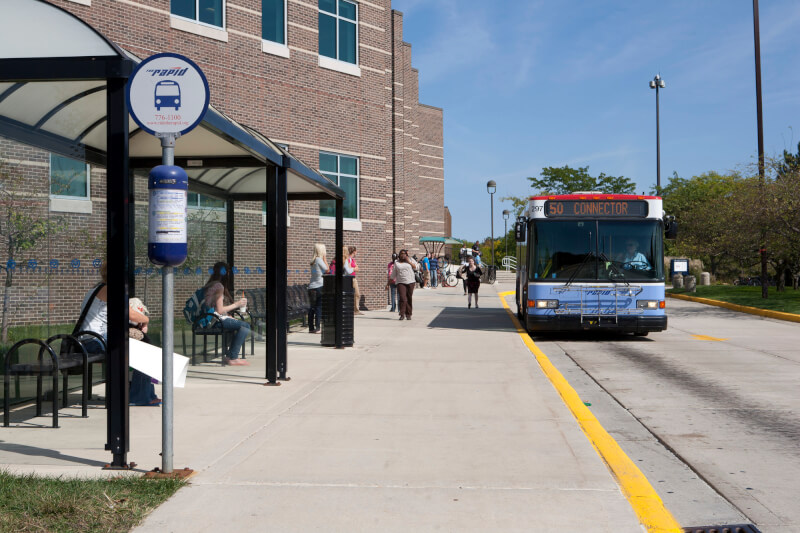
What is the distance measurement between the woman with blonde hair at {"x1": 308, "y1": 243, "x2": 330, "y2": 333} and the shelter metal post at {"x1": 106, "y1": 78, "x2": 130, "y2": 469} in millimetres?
10053

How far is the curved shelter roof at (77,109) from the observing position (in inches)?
214

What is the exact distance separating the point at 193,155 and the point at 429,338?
7.11 m

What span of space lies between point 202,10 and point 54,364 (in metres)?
14.9

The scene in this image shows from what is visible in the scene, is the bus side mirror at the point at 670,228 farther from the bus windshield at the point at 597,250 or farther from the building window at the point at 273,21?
the building window at the point at 273,21

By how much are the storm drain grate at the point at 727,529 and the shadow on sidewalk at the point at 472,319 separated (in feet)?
43.4

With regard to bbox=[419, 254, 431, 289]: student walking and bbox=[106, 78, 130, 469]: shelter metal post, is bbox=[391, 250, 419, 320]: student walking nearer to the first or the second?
bbox=[106, 78, 130, 469]: shelter metal post

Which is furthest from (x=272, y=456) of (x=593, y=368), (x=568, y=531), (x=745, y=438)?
(x=593, y=368)

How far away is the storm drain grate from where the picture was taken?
4.24 meters

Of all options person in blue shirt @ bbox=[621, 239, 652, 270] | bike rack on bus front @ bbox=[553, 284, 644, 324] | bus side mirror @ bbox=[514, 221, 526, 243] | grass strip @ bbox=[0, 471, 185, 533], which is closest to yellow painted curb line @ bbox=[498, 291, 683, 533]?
grass strip @ bbox=[0, 471, 185, 533]

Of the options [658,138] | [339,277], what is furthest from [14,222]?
[658,138]

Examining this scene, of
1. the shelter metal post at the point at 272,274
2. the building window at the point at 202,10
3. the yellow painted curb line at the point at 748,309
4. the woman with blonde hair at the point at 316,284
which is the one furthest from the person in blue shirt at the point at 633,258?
the building window at the point at 202,10

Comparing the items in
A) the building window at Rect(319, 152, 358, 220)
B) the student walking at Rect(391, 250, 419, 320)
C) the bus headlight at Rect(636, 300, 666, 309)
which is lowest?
the bus headlight at Rect(636, 300, 666, 309)

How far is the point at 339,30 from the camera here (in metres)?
23.0

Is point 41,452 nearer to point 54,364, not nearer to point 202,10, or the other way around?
point 54,364
